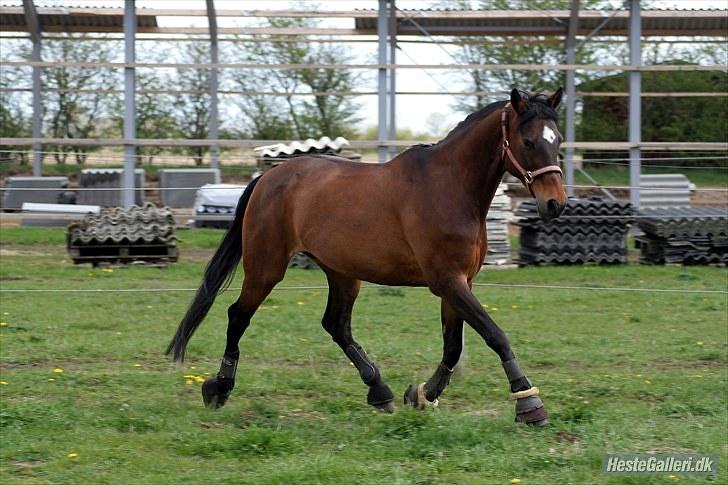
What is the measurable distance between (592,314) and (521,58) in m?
17.1

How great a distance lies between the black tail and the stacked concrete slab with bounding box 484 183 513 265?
31.1 feet

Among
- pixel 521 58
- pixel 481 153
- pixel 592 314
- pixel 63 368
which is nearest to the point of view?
pixel 481 153

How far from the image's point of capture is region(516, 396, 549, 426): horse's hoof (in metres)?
5.62

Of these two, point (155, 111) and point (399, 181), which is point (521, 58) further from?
point (399, 181)

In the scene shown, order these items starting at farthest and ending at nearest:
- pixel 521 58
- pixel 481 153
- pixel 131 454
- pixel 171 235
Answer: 1. pixel 521 58
2. pixel 171 235
3. pixel 481 153
4. pixel 131 454

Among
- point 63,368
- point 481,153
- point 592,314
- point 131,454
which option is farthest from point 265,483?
point 592,314

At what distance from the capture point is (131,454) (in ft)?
16.9

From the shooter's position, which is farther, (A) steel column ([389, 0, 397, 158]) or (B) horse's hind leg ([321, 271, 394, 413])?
(A) steel column ([389, 0, 397, 158])

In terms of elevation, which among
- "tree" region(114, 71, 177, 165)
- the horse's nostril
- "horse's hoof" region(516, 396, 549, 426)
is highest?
"tree" region(114, 71, 177, 165)

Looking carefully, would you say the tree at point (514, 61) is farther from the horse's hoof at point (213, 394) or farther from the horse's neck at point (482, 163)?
the horse's hoof at point (213, 394)

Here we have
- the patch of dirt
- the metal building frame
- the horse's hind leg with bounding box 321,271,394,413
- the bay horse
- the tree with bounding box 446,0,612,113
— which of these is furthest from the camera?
the tree with bounding box 446,0,612,113

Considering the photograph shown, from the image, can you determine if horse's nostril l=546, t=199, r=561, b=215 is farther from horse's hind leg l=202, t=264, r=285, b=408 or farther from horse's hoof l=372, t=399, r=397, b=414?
horse's hind leg l=202, t=264, r=285, b=408

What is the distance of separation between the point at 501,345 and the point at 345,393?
1531 mm

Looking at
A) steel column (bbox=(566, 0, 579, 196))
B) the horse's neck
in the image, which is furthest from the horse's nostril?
steel column (bbox=(566, 0, 579, 196))
